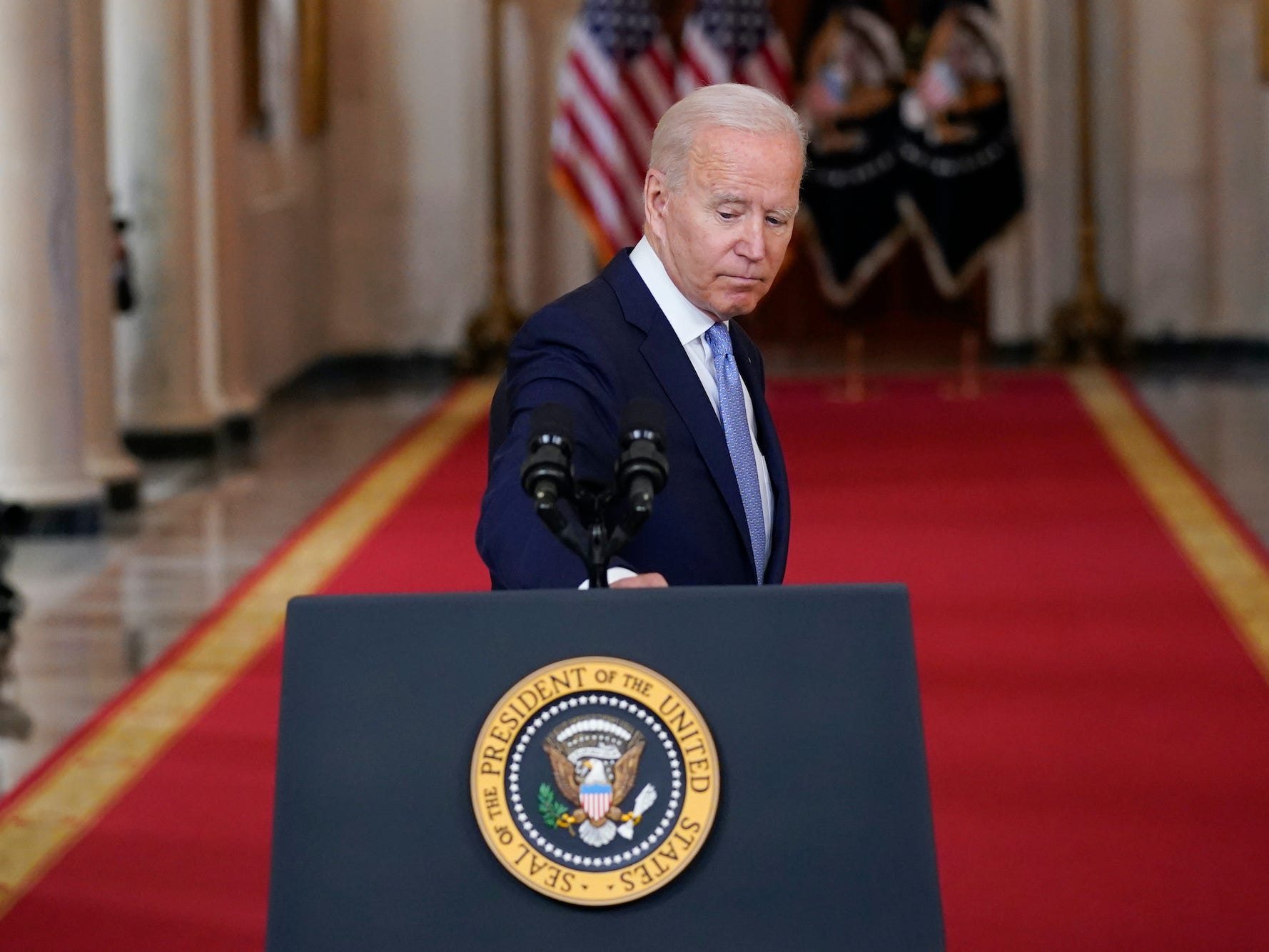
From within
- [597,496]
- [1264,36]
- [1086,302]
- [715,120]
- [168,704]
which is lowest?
[168,704]

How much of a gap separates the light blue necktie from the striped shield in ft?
2.22

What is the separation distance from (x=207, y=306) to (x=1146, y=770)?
7783 millimetres

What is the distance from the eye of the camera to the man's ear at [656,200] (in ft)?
7.86

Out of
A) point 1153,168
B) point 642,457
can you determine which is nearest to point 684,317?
point 642,457

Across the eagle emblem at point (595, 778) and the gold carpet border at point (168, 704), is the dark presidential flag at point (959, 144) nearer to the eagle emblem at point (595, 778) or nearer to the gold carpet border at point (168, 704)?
the gold carpet border at point (168, 704)

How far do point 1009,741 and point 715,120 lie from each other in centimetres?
351

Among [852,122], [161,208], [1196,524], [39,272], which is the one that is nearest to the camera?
[1196,524]

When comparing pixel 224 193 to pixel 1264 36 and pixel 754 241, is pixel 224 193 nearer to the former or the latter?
pixel 1264 36

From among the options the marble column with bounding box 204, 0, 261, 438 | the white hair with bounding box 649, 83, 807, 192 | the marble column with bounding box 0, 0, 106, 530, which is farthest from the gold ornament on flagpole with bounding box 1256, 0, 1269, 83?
the white hair with bounding box 649, 83, 807, 192

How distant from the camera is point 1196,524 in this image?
349 inches

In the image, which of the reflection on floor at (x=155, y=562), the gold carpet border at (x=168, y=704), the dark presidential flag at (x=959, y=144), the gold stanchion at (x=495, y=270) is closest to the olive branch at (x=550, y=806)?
the gold carpet border at (x=168, y=704)

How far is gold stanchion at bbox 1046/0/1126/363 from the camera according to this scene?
50.8 ft

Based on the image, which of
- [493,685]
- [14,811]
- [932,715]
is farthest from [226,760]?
[493,685]

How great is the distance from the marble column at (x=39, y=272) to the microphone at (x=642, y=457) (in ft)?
24.5
